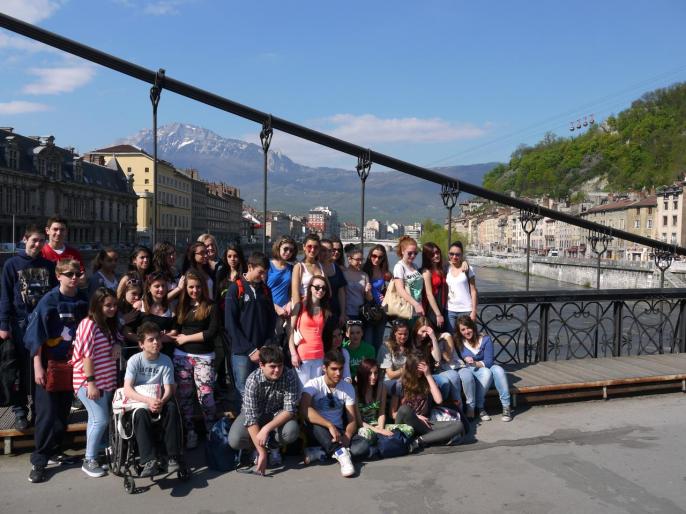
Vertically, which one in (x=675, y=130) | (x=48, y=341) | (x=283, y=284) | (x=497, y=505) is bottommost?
(x=497, y=505)

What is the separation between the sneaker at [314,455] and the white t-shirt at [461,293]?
2.28 m

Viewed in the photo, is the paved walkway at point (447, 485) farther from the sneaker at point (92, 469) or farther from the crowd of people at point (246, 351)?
the crowd of people at point (246, 351)

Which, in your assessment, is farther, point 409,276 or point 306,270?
point 409,276

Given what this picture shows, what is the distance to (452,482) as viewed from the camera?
13.4ft

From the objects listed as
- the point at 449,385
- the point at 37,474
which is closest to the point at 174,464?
the point at 37,474

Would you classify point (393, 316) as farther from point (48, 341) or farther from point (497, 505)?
point (48, 341)

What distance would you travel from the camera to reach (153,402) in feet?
13.4

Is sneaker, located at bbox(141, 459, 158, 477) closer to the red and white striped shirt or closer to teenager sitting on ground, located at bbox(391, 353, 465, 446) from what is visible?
the red and white striped shirt

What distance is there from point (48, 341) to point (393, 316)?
2934mm

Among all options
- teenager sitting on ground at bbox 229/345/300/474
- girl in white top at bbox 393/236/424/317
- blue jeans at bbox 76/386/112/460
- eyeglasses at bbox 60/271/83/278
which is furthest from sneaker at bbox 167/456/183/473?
girl in white top at bbox 393/236/424/317

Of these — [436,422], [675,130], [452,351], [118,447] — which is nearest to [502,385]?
[452,351]

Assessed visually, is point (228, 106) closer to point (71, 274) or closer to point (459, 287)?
point (71, 274)

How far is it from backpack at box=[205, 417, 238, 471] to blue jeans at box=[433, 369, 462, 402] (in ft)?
6.23

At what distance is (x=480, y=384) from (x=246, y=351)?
2.18 meters
